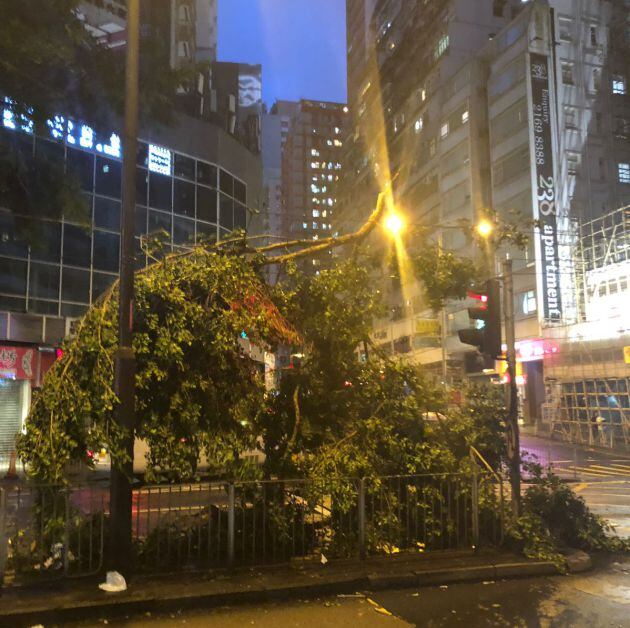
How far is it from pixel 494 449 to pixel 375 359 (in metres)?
2.13

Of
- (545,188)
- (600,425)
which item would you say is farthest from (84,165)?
(545,188)

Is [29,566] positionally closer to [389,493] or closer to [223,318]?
[223,318]

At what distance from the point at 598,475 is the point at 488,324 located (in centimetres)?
1214

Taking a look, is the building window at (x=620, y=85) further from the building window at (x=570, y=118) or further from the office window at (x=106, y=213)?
the office window at (x=106, y=213)

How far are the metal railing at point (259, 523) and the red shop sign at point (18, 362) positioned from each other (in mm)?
14871

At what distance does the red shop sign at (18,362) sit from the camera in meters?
20.8

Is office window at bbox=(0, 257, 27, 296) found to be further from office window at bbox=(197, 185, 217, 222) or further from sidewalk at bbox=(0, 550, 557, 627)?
sidewalk at bbox=(0, 550, 557, 627)

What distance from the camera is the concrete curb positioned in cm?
573

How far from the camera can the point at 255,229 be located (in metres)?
32.2

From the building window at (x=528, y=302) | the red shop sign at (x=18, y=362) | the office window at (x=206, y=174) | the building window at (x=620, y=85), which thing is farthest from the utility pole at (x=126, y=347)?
the building window at (x=620, y=85)

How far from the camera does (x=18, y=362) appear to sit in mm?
21062

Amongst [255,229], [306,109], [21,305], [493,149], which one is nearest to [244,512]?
[21,305]

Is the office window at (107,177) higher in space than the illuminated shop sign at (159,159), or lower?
lower

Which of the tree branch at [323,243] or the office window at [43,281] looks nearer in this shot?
the tree branch at [323,243]
